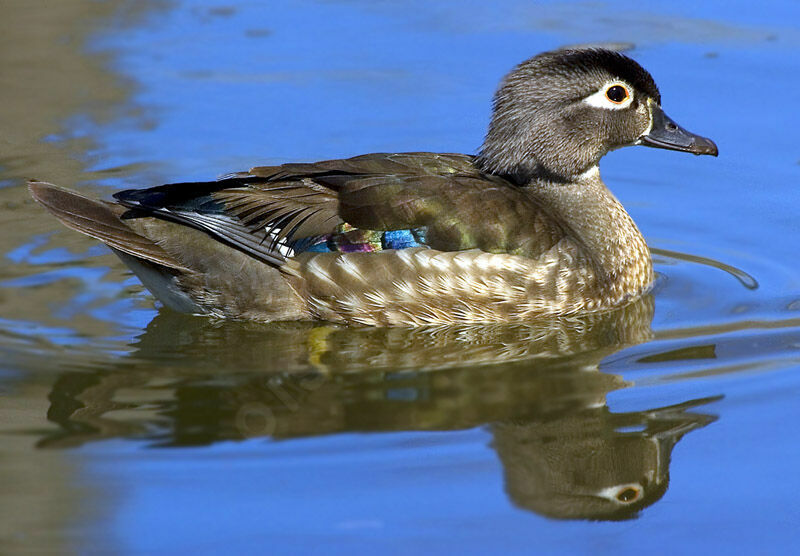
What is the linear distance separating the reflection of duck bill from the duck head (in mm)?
2133

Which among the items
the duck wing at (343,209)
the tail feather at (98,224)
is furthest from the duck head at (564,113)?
the tail feather at (98,224)

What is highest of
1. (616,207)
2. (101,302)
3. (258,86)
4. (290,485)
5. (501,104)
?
(258,86)

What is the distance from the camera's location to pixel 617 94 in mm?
8664

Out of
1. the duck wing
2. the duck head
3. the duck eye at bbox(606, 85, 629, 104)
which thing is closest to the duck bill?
the duck head

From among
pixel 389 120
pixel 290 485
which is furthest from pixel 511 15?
pixel 290 485

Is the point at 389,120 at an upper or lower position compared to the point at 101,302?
upper

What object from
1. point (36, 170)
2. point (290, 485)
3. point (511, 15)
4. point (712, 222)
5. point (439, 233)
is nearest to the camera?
point (290, 485)

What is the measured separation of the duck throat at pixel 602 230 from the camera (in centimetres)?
858

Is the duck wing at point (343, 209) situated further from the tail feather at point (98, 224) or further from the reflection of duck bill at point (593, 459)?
the reflection of duck bill at point (593, 459)

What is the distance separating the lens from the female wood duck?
8062 millimetres

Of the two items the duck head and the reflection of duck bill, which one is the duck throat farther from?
the reflection of duck bill

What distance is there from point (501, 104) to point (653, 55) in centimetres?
365

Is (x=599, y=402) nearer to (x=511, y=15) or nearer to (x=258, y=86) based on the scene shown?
(x=258, y=86)

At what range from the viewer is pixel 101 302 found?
8.56m
